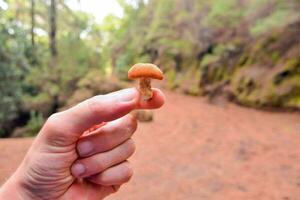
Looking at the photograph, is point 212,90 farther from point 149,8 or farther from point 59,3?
point 149,8

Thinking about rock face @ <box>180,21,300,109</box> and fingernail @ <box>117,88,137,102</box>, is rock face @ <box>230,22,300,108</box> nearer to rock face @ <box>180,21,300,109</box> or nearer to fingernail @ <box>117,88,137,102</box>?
rock face @ <box>180,21,300,109</box>

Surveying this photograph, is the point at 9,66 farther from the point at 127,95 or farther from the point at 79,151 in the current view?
the point at 127,95

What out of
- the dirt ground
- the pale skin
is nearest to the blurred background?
the dirt ground

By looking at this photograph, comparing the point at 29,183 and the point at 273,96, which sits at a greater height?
the point at 29,183

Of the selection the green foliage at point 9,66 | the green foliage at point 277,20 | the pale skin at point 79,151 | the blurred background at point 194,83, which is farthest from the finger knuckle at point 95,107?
the green foliage at point 277,20

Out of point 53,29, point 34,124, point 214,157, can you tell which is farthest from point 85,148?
point 53,29

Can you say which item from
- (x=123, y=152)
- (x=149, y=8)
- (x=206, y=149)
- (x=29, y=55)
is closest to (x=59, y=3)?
(x=29, y=55)

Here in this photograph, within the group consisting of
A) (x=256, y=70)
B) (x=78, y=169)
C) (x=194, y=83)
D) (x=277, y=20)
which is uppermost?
(x=277, y=20)
